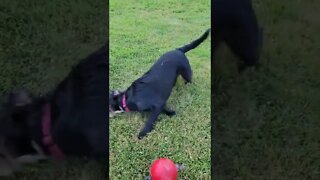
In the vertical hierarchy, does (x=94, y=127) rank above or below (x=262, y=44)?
below

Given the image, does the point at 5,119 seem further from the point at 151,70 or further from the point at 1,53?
the point at 151,70

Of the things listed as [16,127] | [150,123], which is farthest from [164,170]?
[16,127]

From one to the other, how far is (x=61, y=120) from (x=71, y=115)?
Answer: 33 millimetres

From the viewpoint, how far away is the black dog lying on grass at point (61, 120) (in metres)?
1.58

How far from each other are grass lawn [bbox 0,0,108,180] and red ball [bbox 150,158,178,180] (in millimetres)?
416

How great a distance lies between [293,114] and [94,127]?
59 centimetres

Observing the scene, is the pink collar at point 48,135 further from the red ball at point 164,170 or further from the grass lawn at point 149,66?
the red ball at point 164,170

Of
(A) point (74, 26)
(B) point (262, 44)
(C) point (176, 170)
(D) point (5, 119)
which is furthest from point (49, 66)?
(B) point (262, 44)

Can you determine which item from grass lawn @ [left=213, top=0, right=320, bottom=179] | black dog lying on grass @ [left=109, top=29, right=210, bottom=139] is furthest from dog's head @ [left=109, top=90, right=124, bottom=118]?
grass lawn @ [left=213, top=0, right=320, bottom=179]

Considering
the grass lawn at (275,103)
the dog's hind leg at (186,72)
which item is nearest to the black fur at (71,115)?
the dog's hind leg at (186,72)

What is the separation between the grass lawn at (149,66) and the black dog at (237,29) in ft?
0.14

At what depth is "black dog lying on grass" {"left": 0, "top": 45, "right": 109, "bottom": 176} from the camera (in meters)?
1.58

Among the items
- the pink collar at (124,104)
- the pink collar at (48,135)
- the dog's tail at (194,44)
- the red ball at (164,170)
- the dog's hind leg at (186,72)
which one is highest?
the dog's tail at (194,44)

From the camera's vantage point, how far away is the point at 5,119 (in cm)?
160
